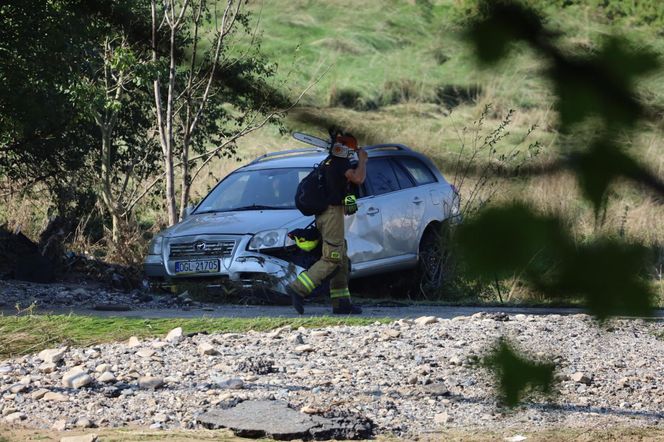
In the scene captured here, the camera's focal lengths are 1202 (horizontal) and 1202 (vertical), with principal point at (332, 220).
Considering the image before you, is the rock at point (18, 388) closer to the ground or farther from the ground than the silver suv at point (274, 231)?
closer to the ground

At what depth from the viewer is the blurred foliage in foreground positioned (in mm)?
1225

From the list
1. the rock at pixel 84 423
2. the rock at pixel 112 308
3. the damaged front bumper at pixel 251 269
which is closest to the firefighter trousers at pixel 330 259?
the damaged front bumper at pixel 251 269

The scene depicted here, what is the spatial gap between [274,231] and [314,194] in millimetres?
1329

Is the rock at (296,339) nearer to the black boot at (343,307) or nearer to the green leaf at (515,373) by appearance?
the black boot at (343,307)

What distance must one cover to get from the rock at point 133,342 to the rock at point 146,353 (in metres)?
0.26

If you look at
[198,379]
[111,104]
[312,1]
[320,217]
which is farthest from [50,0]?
[111,104]

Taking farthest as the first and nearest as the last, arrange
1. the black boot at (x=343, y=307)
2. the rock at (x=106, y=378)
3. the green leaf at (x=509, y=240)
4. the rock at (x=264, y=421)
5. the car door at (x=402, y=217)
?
1. the car door at (x=402, y=217)
2. the black boot at (x=343, y=307)
3. the rock at (x=106, y=378)
4. the rock at (x=264, y=421)
5. the green leaf at (x=509, y=240)

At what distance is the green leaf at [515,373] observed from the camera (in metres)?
1.66

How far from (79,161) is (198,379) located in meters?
8.73

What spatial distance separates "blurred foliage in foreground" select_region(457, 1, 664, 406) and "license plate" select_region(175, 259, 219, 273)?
10.1m

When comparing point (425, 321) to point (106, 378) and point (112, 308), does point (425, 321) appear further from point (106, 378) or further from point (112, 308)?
point (112, 308)

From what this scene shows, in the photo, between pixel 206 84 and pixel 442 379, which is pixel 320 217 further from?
pixel 206 84

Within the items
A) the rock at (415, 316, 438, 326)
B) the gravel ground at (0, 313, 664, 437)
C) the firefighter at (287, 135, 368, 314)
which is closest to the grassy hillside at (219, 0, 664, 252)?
the gravel ground at (0, 313, 664, 437)

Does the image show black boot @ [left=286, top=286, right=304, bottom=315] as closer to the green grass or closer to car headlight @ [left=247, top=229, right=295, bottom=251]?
the green grass
